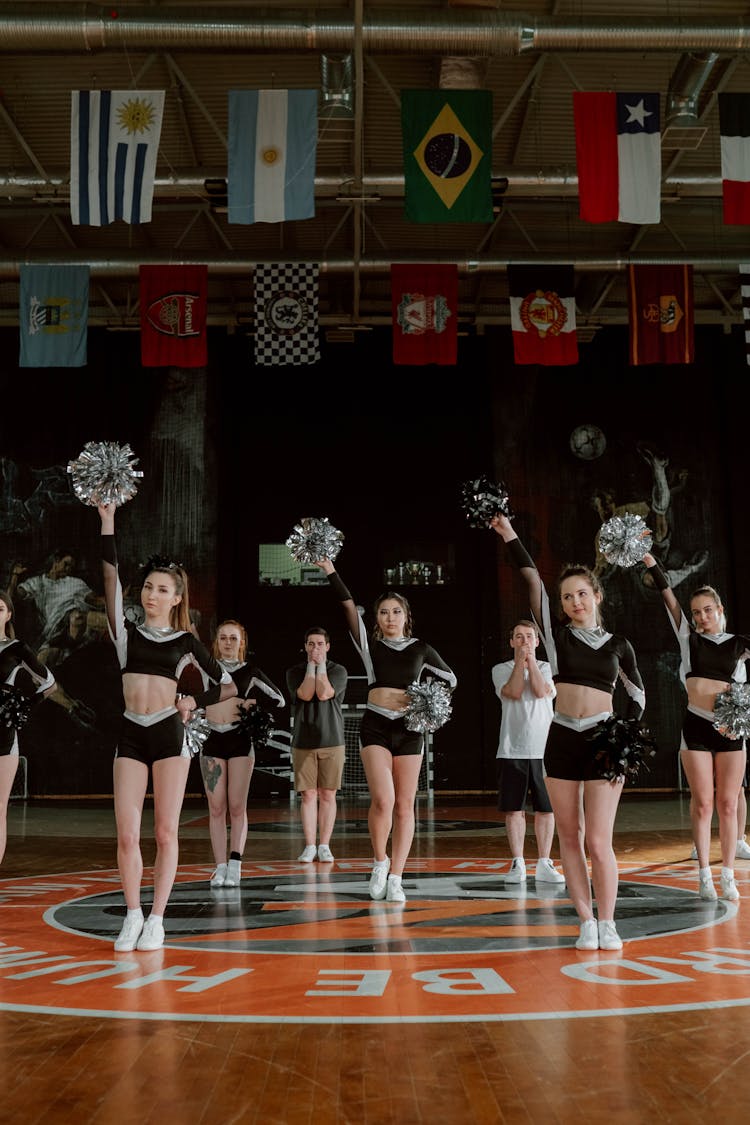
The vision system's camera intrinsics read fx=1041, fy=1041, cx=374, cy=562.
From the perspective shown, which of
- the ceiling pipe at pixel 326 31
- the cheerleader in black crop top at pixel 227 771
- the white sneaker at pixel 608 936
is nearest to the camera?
the white sneaker at pixel 608 936

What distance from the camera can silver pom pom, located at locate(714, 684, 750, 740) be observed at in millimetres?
6203

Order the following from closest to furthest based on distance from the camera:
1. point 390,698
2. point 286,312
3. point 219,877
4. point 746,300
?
point 390,698 < point 219,877 < point 746,300 < point 286,312

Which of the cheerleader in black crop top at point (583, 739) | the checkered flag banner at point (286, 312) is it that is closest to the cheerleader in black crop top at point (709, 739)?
the cheerleader in black crop top at point (583, 739)

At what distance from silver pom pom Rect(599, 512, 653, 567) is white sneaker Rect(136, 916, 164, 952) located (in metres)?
3.01

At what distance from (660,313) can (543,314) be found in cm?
168

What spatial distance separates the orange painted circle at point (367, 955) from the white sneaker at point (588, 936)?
0.05 metres

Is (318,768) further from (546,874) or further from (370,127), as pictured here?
(370,127)

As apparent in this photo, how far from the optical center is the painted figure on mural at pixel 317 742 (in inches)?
332

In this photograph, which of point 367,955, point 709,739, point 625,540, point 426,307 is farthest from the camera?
point 426,307

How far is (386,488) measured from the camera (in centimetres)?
1844

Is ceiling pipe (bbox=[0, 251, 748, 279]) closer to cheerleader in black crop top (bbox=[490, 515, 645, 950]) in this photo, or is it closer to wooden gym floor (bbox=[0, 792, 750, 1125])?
wooden gym floor (bbox=[0, 792, 750, 1125])

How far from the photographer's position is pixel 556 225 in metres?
16.8

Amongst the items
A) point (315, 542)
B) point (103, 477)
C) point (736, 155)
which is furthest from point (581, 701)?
point (736, 155)

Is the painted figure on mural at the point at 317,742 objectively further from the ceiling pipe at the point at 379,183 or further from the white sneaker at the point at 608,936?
the ceiling pipe at the point at 379,183
